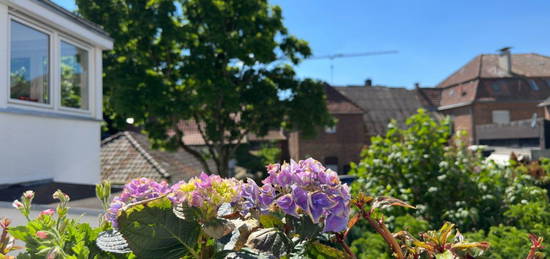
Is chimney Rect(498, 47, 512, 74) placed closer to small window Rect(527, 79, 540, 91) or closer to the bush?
small window Rect(527, 79, 540, 91)

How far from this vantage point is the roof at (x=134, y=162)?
17523mm

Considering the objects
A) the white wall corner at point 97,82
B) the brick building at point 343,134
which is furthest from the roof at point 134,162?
the brick building at point 343,134

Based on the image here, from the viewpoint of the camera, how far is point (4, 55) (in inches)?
199

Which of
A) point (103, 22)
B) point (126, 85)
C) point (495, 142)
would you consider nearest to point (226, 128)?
point (126, 85)

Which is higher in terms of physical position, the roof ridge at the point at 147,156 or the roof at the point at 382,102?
the roof at the point at 382,102

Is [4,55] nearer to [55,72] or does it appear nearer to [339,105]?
[55,72]

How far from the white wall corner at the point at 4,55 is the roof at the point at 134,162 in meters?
11.2

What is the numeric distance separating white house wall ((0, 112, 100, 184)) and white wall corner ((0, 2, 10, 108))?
0.21 metres

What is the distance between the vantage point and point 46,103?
5.85 metres

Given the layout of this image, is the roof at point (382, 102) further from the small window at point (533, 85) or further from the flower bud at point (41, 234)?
the flower bud at point (41, 234)

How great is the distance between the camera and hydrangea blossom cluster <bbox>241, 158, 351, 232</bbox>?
111 cm

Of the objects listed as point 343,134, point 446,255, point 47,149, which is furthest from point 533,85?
point 446,255

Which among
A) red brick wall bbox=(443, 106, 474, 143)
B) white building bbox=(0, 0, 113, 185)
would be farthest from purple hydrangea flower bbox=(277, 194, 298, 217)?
red brick wall bbox=(443, 106, 474, 143)

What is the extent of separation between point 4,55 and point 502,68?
42.2 metres
